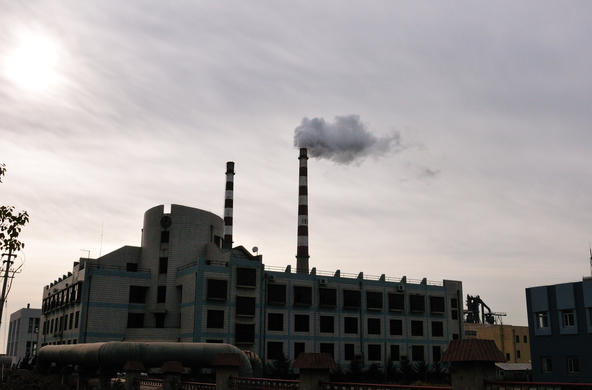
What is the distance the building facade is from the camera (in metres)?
61.4

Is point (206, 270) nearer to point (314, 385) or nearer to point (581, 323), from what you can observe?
point (581, 323)

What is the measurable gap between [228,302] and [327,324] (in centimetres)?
1379

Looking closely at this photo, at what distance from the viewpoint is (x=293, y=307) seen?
6644 centimetres

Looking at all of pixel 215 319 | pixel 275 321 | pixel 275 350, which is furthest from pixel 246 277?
pixel 275 350

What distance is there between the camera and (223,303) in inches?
2405

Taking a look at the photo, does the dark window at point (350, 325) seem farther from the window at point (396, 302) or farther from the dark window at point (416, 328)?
the dark window at point (416, 328)

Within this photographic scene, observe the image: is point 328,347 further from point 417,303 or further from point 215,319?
point 215,319

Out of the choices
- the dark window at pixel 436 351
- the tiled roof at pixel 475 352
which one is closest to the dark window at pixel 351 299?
the dark window at pixel 436 351

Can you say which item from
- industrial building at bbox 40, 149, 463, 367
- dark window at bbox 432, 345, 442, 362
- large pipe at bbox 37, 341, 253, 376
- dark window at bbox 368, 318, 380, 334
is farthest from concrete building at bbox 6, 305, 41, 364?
large pipe at bbox 37, 341, 253, 376

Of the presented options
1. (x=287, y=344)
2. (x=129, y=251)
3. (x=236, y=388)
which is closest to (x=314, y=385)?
(x=236, y=388)

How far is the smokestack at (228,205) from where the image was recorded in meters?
76.2

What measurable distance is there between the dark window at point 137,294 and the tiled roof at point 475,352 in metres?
56.9

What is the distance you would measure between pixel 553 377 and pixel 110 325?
4455cm

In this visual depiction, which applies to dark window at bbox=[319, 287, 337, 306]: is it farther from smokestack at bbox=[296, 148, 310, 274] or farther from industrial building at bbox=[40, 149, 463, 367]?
smokestack at bbox=[296, 148, 310, 274]
